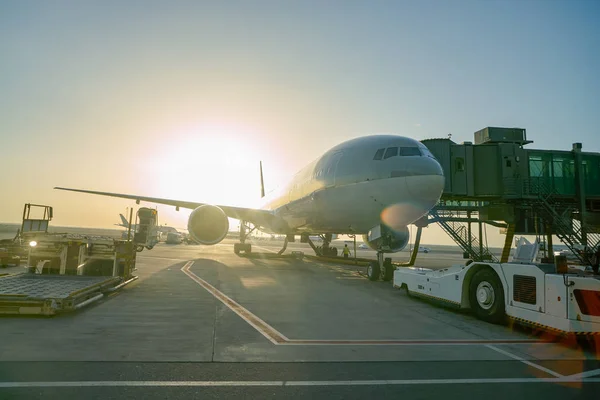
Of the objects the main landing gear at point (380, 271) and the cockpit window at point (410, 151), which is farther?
the main landing gear at point (380, 271)

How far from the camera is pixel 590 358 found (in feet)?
17.1

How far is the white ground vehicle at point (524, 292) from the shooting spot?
18.5ft

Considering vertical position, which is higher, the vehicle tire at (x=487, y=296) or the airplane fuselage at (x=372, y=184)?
the airplane fuselage at (x=372, y=184)

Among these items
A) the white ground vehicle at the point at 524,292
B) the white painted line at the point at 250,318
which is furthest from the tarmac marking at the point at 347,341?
the white ground vehicle at the point at 524,292

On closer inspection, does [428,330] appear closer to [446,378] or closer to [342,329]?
[342,329]

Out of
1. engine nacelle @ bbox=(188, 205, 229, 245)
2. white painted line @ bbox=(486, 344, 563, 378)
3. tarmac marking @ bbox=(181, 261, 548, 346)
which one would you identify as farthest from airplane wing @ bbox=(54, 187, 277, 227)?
white painted line @ bbox=(486, 344, 563, 378)

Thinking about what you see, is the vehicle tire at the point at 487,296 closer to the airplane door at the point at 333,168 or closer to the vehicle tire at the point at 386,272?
the vehicle tire at the point at 386,272

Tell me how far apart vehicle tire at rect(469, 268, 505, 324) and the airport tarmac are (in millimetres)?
247

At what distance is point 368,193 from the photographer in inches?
468

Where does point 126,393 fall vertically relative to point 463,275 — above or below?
below

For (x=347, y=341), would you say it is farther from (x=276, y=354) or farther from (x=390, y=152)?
(x=390, y=152)

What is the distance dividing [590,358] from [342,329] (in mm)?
3565

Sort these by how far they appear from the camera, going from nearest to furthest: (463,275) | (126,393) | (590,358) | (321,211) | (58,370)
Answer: (126,393) → (58,370) → (590,358) → (463,275) → (321,211)

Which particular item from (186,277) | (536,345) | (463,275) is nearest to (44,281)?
(186,277)
